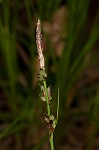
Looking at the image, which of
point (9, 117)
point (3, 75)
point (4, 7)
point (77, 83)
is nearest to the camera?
point (4, 7)

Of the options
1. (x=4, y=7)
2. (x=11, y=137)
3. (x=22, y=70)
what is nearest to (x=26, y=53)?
(x=22, y=70)

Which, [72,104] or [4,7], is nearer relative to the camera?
[4,7]

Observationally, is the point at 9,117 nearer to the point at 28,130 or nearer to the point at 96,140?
the point at 28,130

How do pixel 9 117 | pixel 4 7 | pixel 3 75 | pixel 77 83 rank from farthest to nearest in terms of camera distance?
pixel 77 83, pixel 3 75, pixel 9 117, pixel 4 7

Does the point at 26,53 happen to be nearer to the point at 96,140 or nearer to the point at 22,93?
the point at 22,93

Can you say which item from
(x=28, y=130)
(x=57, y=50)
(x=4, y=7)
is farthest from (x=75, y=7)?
(x=28, y=130)

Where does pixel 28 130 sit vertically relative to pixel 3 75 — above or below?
below

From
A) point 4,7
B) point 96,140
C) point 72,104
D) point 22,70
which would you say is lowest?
point 96,140
